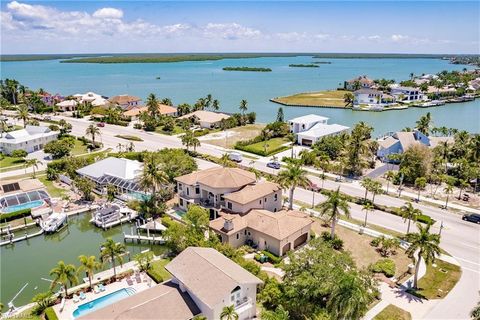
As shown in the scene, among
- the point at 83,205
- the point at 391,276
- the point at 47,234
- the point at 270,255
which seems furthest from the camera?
the point at 83,205

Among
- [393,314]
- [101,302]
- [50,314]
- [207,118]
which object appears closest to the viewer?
[50,314]

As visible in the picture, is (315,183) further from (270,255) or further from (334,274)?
(334,274)

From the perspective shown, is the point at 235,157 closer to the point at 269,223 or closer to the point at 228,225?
the point at 269,223

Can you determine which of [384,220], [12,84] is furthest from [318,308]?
[12,84]

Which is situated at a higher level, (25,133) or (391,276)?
(25,133)

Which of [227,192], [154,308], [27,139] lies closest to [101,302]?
[154,308]
